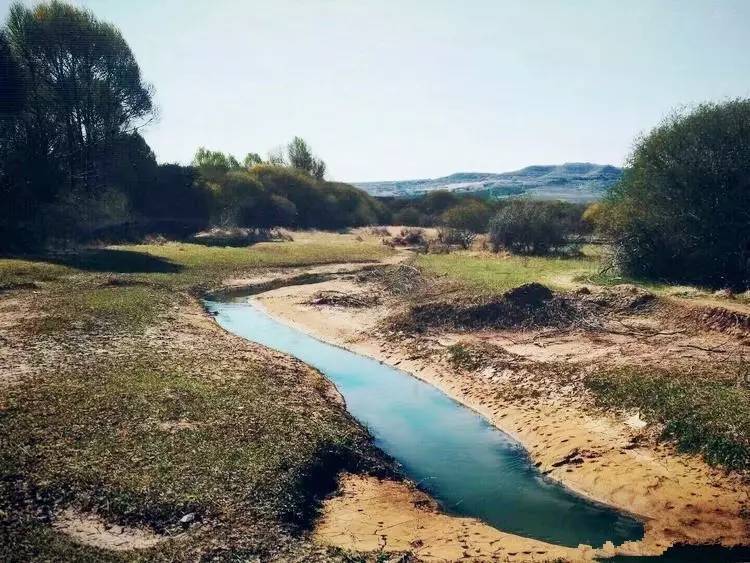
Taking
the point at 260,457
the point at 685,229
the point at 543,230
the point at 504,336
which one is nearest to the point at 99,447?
the point at 260,457

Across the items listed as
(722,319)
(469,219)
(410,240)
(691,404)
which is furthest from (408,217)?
(691,404)

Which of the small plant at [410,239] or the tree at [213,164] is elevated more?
the tree at [213,164]

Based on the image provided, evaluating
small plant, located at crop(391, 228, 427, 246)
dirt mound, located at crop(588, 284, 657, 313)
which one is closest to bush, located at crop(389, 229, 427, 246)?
small plant, located at crop(391, 228, 427, 246)

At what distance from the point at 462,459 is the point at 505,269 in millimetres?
28015

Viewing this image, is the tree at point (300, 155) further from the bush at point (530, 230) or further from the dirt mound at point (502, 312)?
the dirt mound at point (502, 312)

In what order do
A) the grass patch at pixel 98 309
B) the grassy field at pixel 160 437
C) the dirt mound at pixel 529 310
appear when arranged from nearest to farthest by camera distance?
the grassy field at pixel 160 437, the grass patch at pixel 98 309, the dirt mound at pixel 529 310

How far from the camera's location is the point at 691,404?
16.1 m

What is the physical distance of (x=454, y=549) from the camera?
1098 cm

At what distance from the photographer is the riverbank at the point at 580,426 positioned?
12516 mm

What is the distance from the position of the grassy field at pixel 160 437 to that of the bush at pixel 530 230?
36007 mm

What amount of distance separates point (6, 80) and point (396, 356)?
128ft

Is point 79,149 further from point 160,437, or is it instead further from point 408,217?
point 408,217

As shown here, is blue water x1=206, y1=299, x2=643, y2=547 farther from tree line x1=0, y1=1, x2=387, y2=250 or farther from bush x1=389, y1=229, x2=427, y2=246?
bush x1=389, y1=229, x2=427, y2=246

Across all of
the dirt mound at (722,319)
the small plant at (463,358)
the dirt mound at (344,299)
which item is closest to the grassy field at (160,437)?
the small plant at (463,358)
